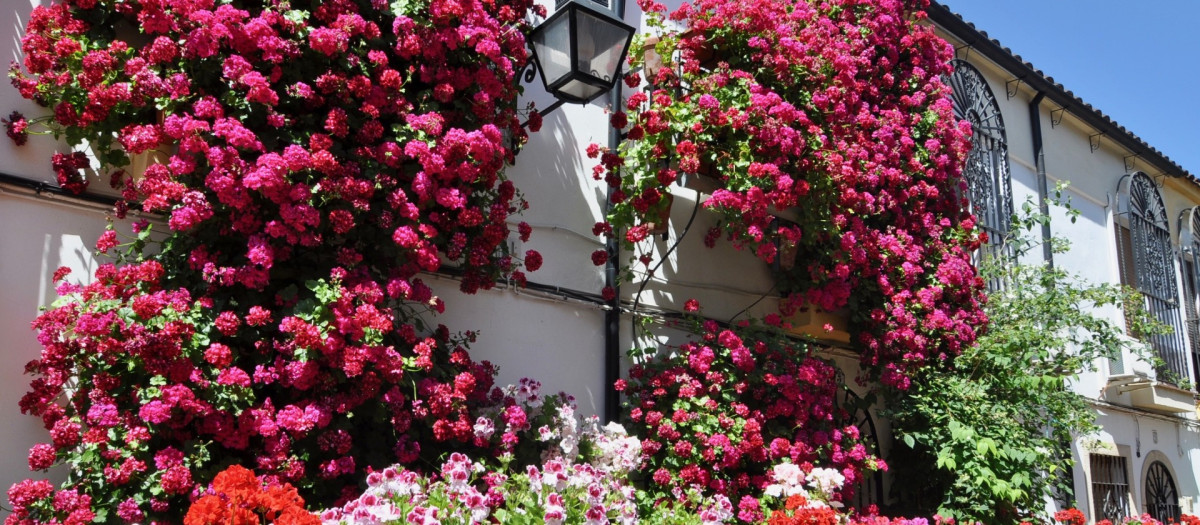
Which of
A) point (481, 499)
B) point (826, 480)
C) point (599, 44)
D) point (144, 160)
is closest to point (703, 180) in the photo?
point (599, 44)

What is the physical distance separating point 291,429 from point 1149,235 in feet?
39.6

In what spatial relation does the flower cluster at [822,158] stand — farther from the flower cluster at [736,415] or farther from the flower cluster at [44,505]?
the flower cluster at [44,505]

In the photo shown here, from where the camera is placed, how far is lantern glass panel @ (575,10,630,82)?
204 inches

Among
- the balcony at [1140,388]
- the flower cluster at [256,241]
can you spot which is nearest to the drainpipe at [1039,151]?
the balcony at [1140,388]

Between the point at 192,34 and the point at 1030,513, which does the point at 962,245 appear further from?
the point at 192,34

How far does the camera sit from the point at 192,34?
4.28 m

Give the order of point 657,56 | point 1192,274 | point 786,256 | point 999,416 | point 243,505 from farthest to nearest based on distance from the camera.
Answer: point 1192,274 → point 999,416 → point 786,256 → point 657,56 → point 243,505

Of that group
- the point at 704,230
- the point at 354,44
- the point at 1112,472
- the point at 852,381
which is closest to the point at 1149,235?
the point at 1112,472

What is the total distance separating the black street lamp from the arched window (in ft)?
29.7

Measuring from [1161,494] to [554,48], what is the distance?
9.81m

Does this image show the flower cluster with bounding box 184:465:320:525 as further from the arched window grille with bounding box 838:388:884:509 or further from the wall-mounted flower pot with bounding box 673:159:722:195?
the arched window grille with bounding box 838:388:884:509

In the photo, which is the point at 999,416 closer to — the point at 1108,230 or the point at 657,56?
the point at 657,56

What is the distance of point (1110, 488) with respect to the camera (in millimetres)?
10406

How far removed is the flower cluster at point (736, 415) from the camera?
A: 17.8 feet
